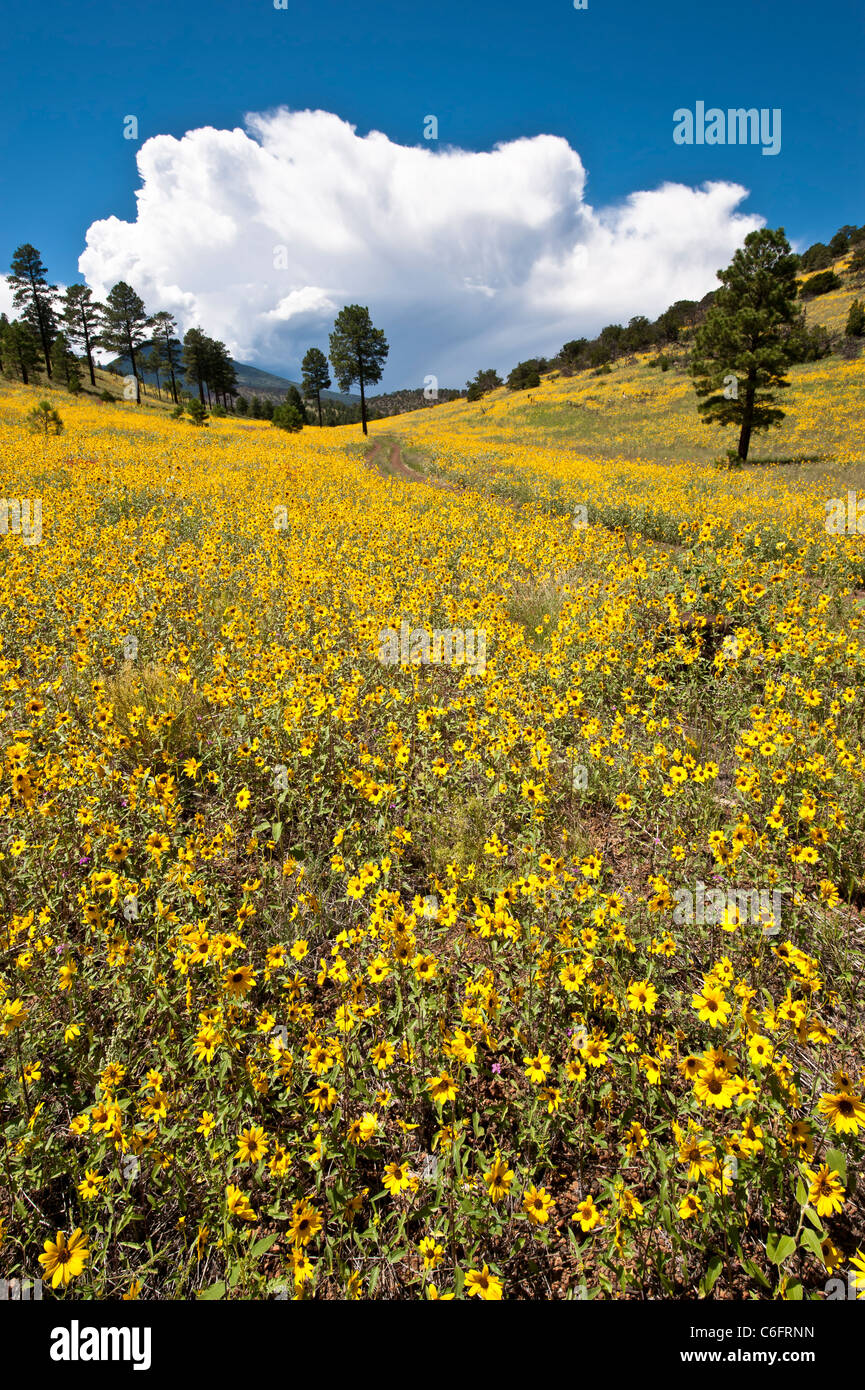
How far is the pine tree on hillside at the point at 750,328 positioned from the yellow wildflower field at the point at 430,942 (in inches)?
848

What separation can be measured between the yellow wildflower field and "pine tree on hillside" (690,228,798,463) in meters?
21.5

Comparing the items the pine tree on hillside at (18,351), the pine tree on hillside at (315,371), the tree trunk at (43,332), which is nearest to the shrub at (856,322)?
the pine tree on hillside at (315,371)

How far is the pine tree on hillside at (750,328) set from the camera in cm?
2258

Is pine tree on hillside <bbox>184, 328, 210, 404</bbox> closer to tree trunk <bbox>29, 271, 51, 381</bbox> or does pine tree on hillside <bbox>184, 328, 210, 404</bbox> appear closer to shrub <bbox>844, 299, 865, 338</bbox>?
tree trunk <bbox>29, 271, 51, 381</bbox>

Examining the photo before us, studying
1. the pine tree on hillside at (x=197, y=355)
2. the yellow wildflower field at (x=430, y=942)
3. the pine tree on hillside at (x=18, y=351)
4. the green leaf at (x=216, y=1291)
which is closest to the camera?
the green leaf at (x=216, y=1291)

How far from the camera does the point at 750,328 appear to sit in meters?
22.7

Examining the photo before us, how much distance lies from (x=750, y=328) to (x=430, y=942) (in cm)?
2940

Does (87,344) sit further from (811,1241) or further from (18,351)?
(811,1241)

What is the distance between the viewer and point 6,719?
4.65 metres

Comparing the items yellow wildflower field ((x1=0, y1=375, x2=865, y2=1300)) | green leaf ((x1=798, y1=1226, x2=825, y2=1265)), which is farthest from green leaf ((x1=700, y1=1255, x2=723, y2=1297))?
green leaf ((x1=798, y1=1226, x2=825, y2=1265))

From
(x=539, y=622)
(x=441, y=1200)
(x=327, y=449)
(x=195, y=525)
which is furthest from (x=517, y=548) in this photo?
(x=327, y=449)

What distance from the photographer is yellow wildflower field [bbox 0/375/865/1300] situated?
211cm

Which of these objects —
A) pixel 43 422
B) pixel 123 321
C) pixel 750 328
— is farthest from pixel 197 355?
pixel 750 328

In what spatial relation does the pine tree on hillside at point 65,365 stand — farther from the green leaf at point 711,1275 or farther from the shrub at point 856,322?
the shrub at point 856,322
